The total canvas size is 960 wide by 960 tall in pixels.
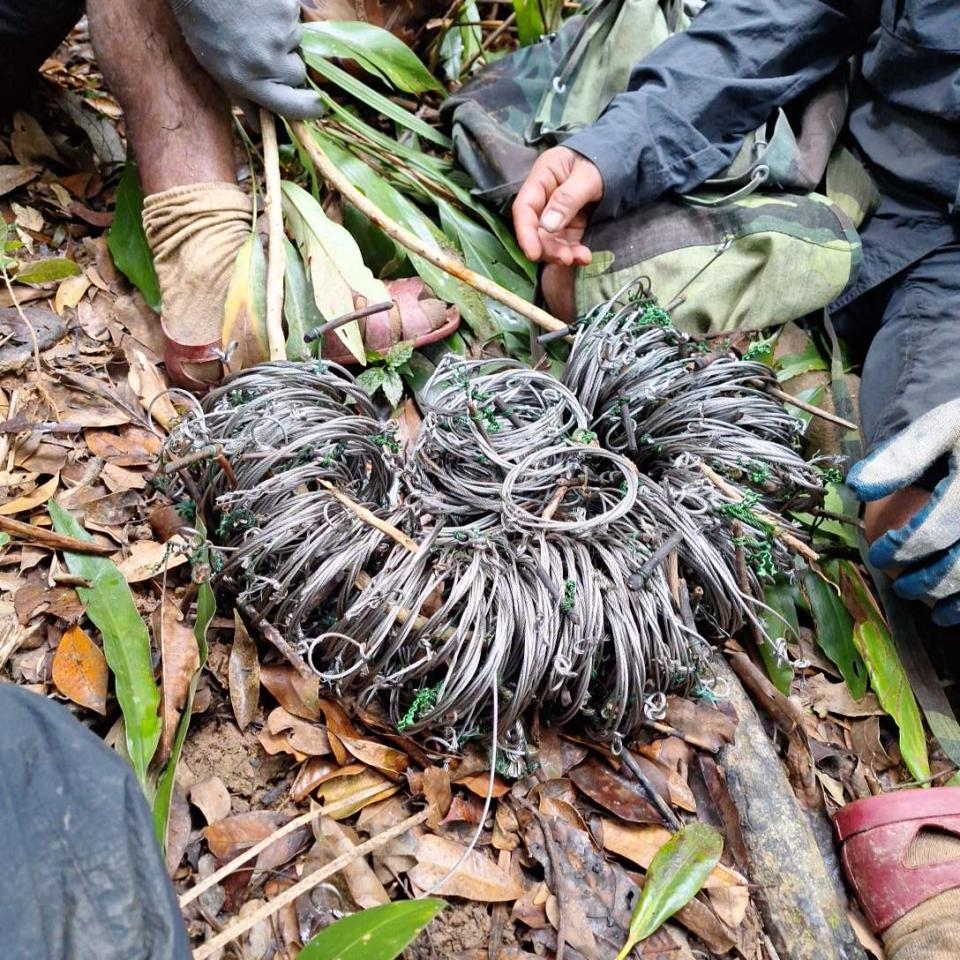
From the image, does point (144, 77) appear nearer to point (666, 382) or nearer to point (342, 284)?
point (342, 284)

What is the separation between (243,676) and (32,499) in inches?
17.8

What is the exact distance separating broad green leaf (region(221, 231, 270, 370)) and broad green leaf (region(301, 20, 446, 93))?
0.65 m

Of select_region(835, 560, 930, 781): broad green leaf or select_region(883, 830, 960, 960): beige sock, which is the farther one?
select_region(835, 560, 930, 781): broad green leaf

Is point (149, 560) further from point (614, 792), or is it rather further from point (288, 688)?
point (614, 792)

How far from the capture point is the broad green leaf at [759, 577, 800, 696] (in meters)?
1.37

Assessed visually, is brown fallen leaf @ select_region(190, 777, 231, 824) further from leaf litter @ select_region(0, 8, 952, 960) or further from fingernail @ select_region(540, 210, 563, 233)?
fingernail @ select_region(540, 210, 563, 233)

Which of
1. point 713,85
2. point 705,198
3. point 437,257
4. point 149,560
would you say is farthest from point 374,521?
point 713,85

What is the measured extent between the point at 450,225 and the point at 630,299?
49cm

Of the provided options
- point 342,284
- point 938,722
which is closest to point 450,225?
point 342,284

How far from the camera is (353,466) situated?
1.30 metres

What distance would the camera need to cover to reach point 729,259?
1.63m

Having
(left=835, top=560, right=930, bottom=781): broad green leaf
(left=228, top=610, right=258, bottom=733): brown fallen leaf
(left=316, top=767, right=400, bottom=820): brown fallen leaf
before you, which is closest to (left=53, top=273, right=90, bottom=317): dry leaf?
(left=228, top=610, right=258, bottom=733): brown fallen leaf

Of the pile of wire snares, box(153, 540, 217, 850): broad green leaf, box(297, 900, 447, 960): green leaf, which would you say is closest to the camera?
box(297, 900, 447, 960): green leaf

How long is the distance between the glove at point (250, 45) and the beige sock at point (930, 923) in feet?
5.23
